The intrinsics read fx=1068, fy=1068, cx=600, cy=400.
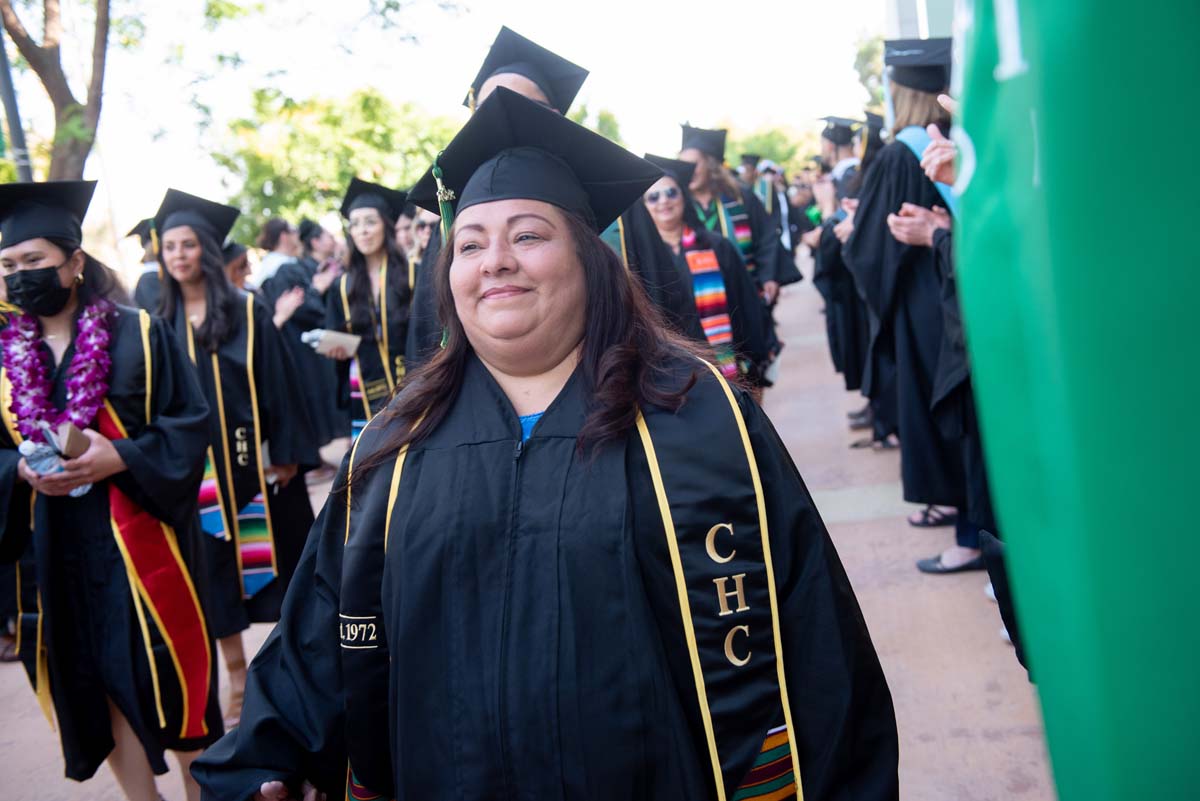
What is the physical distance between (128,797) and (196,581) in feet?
2.54

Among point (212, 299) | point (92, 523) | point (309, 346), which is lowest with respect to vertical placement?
point (309, 346)

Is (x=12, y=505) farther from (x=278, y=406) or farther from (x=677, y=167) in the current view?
(x=677, y=167)

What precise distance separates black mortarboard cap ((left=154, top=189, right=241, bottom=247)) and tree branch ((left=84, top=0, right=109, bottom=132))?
3118 mm

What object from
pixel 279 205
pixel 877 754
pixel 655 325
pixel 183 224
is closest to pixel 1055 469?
pixel 877 754

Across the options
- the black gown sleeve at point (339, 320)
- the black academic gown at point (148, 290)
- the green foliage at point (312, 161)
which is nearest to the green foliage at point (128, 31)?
the black academic gown at point (148, 290)

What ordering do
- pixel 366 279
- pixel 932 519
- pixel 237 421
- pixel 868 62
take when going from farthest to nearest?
pixel 868 62, pixel 366 279, pixel 932 519, pixel 237 421

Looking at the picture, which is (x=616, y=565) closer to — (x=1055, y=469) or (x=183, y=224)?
(x=1055, y=469)

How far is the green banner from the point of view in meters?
0.73

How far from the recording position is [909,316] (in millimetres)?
5164

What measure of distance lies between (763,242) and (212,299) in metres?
4.37

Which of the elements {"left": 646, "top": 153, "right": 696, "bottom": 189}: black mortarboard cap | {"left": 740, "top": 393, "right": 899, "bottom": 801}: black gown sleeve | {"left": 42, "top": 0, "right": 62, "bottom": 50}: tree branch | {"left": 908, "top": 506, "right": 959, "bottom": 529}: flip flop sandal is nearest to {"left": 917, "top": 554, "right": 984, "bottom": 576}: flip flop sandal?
{"left": 908, "top": 506, "right": 959, "bottom": 529}: flip flop sandal

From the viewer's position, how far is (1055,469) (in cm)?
80

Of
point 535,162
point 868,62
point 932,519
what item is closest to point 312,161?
point 932,519

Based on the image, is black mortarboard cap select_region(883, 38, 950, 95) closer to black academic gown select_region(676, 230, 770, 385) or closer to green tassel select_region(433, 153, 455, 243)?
black academic gown select_region(676, 230, 770, 385)
